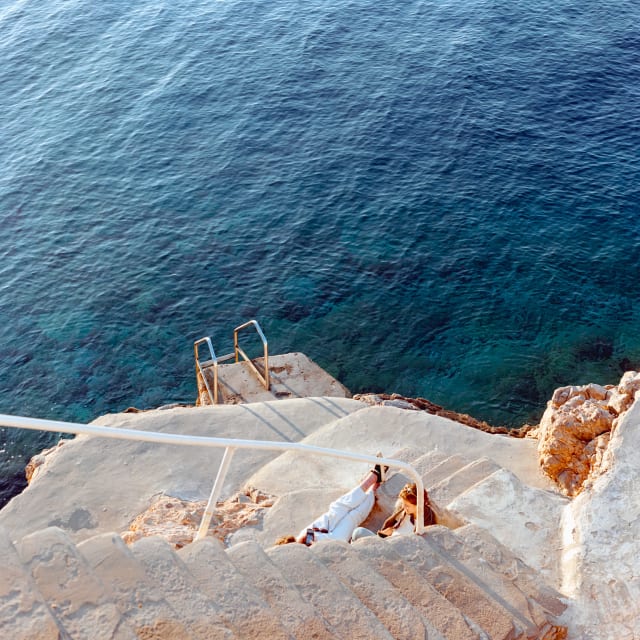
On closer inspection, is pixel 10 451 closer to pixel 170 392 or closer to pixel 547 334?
pixel 170 392

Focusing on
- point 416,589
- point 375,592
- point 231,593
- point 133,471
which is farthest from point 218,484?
point 133,471

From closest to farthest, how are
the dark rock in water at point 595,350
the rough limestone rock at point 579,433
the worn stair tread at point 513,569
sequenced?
the worn stair tread at point 513,569, the rough limestone rock at point 579,433, the dark rock in water at point 595,350

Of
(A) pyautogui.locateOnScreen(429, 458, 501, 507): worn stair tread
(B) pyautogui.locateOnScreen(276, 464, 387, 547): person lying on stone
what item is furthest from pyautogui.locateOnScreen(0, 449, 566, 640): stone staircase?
(A) pyautogui.locateOnScreen(429, 458, 501, 507): worn stair tread

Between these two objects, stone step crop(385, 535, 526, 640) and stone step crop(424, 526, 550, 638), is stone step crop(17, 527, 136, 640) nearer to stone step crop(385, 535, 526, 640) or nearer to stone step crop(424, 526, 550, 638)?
stone step crop(385, 535, 526, 640)

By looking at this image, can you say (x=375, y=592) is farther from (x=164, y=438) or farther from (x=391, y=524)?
(x=164, y=438)

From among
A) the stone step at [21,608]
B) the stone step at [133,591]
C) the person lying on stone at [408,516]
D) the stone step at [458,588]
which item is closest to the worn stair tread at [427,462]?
the person lying on stone at [408,516]

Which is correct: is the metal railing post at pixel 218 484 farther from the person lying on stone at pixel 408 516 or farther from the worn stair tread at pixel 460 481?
the worn stair tread at pixel 460 481

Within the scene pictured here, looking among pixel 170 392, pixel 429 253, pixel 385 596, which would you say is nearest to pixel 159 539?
pixel 385 596
